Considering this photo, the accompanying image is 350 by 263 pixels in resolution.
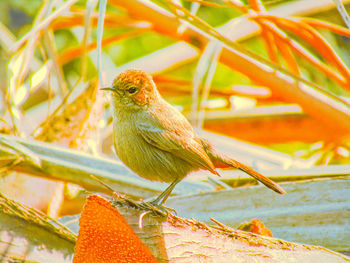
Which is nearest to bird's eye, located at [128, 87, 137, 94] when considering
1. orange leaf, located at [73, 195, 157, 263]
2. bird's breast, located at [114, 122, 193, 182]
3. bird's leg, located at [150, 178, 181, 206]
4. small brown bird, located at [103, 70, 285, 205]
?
small brown bird, located at [103, 70, 285, 205]

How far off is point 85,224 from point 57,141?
178 centimetres

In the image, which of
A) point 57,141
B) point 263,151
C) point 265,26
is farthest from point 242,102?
point 57,141

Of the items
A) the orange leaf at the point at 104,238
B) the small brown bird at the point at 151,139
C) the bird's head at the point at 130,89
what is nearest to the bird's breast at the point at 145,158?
the small brown bird at the point at 151,139

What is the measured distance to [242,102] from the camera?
5.13m

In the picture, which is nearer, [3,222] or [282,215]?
[3,222]

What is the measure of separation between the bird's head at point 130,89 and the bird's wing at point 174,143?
18cm

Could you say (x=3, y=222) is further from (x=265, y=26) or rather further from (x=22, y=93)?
(x=265, y=26)

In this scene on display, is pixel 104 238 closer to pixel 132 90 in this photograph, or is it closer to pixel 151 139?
→ pixel 151 139

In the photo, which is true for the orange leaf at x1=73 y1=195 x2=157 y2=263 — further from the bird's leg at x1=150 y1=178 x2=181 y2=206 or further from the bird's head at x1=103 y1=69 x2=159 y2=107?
the bird's head at x1=103 y1=69 x2=159 y2=107

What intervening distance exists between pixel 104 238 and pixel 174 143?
1006 mm

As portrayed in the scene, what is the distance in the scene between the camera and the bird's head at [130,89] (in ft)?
9.77

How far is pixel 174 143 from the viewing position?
2852 millimetres

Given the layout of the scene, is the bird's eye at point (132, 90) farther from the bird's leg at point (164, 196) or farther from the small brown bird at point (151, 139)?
the bird's leg at point (164, 196)

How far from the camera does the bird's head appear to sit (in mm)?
2979
